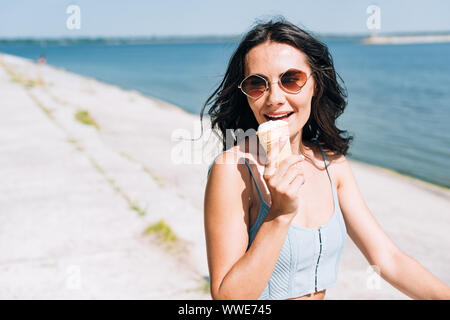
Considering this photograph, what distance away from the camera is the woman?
151 centimetres

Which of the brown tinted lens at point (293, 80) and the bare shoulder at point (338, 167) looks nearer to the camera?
the brown tinted lens at point (293, 80)

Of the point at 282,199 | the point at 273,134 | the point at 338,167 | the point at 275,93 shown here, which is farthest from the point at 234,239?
the point at 338,167

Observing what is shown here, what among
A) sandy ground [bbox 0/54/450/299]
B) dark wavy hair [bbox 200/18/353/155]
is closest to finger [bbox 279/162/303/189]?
dark wavy hair [bbox 200/18/353/155]

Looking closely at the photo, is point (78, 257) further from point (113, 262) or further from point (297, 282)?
point (297, 282)

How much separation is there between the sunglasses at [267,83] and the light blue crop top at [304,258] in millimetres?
288

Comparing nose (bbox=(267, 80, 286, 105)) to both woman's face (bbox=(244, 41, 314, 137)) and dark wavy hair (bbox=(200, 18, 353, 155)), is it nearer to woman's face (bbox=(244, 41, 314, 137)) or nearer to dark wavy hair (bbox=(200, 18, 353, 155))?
woman's face (bbox=(244, 41, 314, 137))

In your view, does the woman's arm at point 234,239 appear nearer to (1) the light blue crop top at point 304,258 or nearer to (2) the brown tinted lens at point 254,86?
(1) the light blue crop top at point 304,258

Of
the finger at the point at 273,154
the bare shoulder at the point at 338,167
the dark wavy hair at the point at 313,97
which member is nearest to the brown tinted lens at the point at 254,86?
the dark wavy hair at the point at 313,97

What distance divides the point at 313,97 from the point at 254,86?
415mm

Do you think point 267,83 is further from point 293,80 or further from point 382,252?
point 382,252

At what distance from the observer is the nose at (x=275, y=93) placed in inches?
67.9

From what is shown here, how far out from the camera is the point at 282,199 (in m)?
1.48

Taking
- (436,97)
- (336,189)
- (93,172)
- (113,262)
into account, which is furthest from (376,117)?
(336,189)

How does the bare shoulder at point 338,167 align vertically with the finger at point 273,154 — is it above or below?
below
